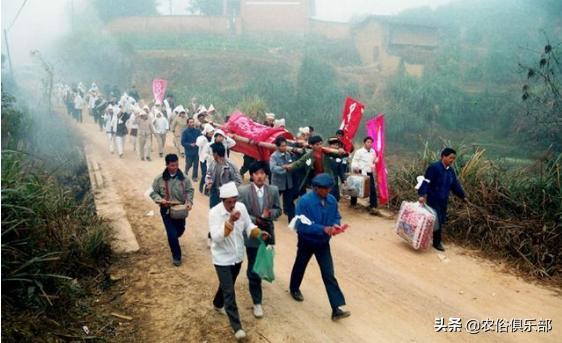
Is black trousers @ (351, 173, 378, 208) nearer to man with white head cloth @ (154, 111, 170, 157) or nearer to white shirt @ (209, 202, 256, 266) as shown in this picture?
white shirt @ (209, 202, 256, 266)

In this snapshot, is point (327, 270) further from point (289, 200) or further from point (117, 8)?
point (117, 8)

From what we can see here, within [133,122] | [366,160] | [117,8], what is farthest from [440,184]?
[117,8]

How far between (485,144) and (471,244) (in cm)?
1608

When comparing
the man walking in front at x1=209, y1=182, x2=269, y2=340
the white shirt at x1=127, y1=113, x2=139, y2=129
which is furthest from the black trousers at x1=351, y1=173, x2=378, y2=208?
the white shirt at x1=127, y1=113, x2=139, y2=129

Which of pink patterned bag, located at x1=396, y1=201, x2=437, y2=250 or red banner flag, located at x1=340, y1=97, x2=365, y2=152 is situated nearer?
pink patterned bag, located at x1=396, y1=201, x2=437, y2=250

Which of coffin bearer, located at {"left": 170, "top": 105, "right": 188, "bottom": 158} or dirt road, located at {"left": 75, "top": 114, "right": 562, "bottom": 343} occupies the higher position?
coffin bearer, located at {"left": 170, "top": 105, "right": 188, "bottom": 158}

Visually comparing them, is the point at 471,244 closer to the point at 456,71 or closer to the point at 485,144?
the point at 485,144

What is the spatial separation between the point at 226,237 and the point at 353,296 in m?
2.03

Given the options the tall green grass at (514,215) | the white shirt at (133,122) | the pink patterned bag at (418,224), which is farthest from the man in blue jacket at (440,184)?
the white shirt at (133,122)

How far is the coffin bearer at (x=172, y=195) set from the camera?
19.0 feet

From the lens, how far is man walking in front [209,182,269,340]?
14.0 feet

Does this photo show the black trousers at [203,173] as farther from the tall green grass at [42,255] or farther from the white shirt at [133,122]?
the white shirt at [133,122]

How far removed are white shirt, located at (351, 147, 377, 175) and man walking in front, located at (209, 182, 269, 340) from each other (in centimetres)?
414

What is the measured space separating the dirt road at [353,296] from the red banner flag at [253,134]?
1874mm
